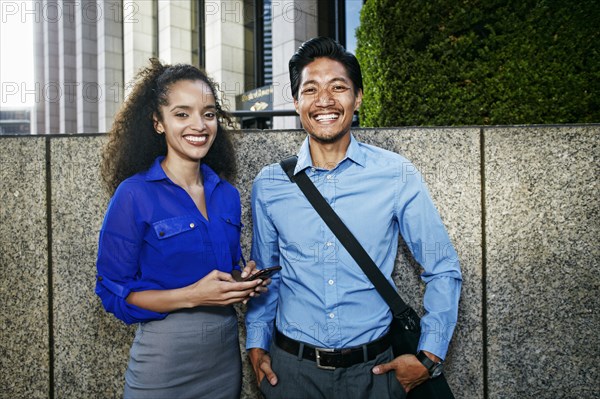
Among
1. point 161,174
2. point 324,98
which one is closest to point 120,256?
point 161,174

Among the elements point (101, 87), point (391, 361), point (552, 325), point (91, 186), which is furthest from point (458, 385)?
point (101, 87)

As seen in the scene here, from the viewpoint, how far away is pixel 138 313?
184 centimetres

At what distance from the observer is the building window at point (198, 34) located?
13.3 meters

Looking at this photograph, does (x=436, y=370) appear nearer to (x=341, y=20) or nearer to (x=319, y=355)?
(x=319, y=355)

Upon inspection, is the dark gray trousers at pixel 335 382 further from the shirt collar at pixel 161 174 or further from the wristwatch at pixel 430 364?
the shirt collar at pixel 161 174

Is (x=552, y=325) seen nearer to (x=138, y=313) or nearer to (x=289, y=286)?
(x=289, y=286)

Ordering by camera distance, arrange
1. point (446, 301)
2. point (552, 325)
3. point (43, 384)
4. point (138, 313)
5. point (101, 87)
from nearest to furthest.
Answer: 1. point (138, 313)
2. point (446, 301)
3. point (552, 325)
4. point (43, 384)
5. point (101, 87)

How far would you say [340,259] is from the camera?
1.99m

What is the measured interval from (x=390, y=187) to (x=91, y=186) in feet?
7.03

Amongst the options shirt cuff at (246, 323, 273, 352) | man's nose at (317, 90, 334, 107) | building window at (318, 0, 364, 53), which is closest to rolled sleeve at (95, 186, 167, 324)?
shirt cuff at (246, 323, 273, 352)

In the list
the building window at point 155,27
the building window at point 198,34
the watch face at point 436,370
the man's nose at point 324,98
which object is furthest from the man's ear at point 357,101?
the building window at point 155,27

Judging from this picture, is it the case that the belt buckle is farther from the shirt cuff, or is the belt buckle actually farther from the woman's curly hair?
the woman's curly hair

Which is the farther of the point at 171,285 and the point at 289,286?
the point at 289,286

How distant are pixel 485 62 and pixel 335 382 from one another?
300 cm
